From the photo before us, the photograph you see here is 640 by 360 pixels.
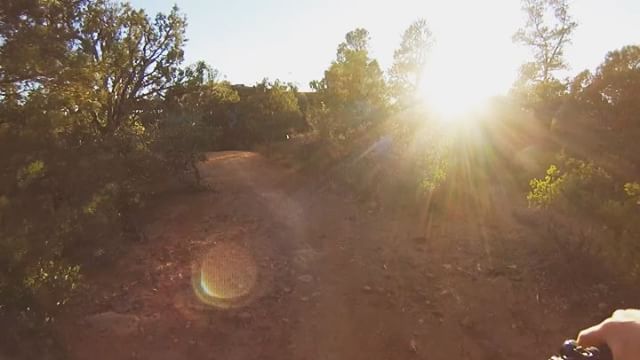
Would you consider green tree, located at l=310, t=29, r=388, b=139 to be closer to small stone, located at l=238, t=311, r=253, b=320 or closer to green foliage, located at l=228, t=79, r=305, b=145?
green foliage, located at l=228, t=79, r=305, b=145

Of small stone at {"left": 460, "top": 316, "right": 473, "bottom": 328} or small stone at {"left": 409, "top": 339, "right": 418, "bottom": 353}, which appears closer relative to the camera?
small stone at {"left": 409, "top": 339, "right": 418, "bottom": 353}

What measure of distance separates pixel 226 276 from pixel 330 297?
65.8 inches

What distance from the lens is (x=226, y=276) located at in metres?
7.70

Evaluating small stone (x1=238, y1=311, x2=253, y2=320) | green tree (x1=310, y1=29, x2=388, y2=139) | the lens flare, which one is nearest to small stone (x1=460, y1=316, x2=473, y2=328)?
small stone (x1=238, y1=311, x2=253, y2=320)

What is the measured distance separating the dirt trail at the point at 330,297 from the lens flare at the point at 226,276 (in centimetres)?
4

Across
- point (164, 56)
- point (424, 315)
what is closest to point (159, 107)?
point (164, 56)

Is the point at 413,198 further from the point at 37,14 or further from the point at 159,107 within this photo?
the point at 159,107

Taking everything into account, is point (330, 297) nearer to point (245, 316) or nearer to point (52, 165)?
point (245, 316)

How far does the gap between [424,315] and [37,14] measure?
8564 millimetres

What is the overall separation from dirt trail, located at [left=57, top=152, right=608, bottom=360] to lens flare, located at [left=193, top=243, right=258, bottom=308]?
0.04m

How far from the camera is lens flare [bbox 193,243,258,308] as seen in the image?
23.1 feet

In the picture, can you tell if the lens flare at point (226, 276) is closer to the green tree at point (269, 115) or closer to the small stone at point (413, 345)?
the small stone at point (413, 345)

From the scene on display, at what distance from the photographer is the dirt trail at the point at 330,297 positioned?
5.99 meters

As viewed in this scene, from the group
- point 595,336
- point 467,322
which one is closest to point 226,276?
point 467,322
